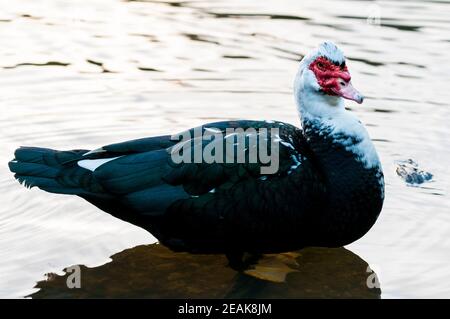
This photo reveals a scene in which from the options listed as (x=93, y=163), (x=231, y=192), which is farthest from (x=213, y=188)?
(x=93, y=163)

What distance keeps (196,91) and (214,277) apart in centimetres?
307

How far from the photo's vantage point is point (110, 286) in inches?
216

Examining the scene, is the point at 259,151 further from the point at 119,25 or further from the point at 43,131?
the point at 119,25

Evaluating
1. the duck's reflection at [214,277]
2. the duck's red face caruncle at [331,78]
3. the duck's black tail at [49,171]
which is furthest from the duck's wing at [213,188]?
the duck's red face caruncle at [331,78]

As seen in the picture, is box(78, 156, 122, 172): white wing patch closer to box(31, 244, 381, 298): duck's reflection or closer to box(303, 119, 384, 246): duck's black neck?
box(31, 244, 381, 298): duck's reflection

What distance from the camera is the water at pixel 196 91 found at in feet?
19.2

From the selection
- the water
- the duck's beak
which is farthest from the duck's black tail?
the duck's beak

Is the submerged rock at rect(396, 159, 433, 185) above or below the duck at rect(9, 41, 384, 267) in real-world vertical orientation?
below

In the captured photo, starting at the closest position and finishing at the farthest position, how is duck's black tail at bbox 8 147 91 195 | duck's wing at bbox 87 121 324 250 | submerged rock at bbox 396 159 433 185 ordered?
duck's wing at bbox 87 121 324 250 → duck's black tail at bbox 8 147 91 195 → submerged rock at bbox 396 159 433 185

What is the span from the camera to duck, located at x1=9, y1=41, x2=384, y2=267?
5.37 meters

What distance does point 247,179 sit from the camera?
5.39 m

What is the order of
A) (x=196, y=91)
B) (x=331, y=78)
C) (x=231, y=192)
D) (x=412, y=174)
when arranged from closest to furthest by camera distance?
(x=231, y=192) < (x=331, y=78) < (x=412, y=174) < (x=196, y=91)

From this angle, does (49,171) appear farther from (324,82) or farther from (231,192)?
(324,82)
